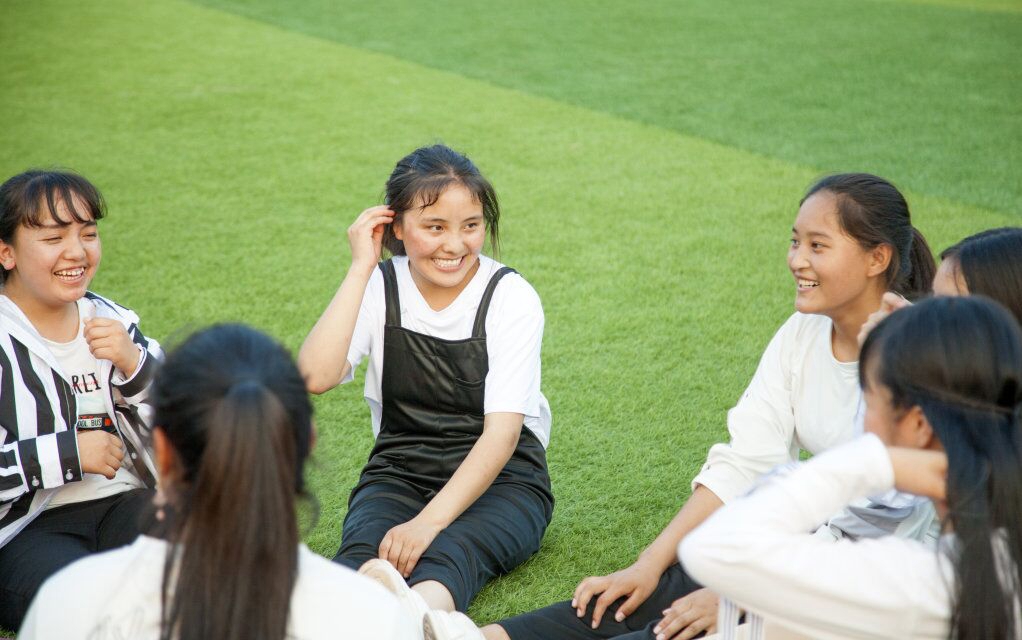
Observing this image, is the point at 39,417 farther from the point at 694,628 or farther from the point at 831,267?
the point at 831,267

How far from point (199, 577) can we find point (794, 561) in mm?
748

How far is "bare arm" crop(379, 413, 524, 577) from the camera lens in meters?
2.17

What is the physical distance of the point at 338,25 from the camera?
30.5ft

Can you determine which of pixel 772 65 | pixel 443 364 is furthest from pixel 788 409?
pixel 772 65

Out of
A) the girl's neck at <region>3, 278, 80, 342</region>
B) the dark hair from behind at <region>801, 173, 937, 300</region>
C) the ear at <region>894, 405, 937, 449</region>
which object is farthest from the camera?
the girl's neck at <region>3, 278, 80, 342</region>

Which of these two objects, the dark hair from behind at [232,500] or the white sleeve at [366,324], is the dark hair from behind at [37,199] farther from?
the dark hair from behind at [232,500]

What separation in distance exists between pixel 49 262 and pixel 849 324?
5.71 feet

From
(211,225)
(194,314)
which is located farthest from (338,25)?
(194,314)

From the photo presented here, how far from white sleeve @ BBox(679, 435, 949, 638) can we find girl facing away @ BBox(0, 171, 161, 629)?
133 centimetres

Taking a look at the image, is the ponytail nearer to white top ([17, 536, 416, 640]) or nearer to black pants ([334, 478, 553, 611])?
black pants ([334, 478, 553, 611])

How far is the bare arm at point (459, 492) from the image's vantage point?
7.11 feet

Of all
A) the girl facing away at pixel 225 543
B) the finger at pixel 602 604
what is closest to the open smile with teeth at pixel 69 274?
the girl facing away at pixel 225 543

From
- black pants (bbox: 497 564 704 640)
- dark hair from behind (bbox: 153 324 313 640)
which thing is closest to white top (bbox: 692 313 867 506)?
black pants (bbox: 497 564 704 640)

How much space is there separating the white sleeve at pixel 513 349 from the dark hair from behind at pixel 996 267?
3.06 ft
